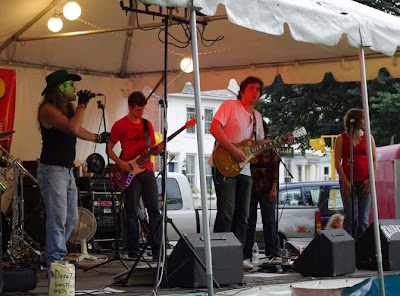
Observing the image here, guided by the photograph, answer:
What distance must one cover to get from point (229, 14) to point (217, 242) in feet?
6.58

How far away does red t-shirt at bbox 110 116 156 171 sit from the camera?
770 centimetres

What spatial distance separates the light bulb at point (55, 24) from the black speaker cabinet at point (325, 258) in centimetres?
411

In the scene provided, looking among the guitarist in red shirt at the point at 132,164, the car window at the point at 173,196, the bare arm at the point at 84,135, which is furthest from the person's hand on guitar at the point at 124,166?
the car window at the point at 173,196

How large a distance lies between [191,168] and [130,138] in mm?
30278

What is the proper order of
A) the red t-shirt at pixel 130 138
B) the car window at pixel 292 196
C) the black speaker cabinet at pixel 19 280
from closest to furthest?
the black speaker cabinet at pixel 19 280 → the red t-shirt at pixel 130 138 → the car window at pixel 292 196

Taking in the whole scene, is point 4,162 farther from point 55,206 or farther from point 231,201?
point 231,201

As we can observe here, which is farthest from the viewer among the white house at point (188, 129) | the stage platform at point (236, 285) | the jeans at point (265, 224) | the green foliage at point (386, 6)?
the white house at point (188, 129)

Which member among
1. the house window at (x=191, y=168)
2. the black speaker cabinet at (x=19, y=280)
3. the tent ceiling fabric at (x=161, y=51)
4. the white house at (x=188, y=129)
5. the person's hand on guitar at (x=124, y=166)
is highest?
the white house at (x=188, y=129)

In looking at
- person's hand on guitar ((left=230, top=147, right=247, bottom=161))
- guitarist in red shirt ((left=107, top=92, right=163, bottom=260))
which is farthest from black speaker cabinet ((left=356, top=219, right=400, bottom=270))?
guitarist in red shirt ((left=107, top=92, right=163, bottom=260))

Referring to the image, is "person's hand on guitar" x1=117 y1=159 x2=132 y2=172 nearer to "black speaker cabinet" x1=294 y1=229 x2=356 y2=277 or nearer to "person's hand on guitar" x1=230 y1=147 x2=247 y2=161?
"person's hand on guitar" x1=230 y1=147 x2=247 y2=161

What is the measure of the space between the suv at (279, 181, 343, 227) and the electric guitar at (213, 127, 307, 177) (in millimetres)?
7045

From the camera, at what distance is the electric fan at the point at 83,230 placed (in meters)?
8.73

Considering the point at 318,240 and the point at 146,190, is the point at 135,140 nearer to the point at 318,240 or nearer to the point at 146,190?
the point at 146,190

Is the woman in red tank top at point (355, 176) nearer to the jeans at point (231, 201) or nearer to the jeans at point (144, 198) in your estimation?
the jeans at point (231, 201)
